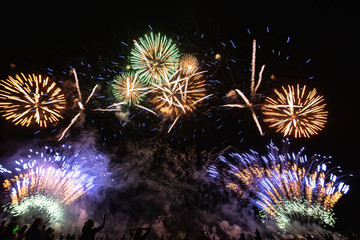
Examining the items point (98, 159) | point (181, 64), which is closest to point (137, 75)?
point (181, 64)

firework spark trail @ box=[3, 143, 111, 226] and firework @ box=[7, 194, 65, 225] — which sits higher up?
firework spark trail @ box=[3, 143, 111, 226]

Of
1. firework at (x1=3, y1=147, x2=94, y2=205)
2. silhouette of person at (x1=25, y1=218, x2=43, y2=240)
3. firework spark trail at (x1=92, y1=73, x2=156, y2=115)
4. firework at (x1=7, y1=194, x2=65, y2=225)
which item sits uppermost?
firework spark trail at (x1=92, y1=73, x2=156, y2=115)

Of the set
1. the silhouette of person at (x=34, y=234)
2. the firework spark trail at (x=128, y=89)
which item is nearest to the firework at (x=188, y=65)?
the firework spark trail at (x=128, y=89)

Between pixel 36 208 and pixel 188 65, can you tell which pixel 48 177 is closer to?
pixel 36 208

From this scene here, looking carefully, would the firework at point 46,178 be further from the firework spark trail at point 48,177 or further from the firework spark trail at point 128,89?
the firework spark trail at point 128,89

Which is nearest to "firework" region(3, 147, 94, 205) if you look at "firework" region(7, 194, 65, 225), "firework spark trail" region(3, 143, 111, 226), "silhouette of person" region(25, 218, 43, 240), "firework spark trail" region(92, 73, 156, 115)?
"firework spark trail" region(3, 143, 111, 226)

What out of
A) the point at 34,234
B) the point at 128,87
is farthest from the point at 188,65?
the point at 34,234

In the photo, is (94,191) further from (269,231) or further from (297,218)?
(297,218)

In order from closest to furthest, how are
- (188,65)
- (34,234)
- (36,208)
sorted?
(34,234) < (188,65) < (36,208)

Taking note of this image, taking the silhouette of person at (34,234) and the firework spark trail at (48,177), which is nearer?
the silhouette of person at (34,234)

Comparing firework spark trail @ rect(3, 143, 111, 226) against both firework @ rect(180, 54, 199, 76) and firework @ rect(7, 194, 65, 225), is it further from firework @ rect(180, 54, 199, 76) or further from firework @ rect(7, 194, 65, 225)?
firework @ rect(180, 54, 199, 76)

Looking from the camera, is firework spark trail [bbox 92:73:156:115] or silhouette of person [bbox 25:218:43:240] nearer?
silhouette of person [bbox 25:218:43:240]
